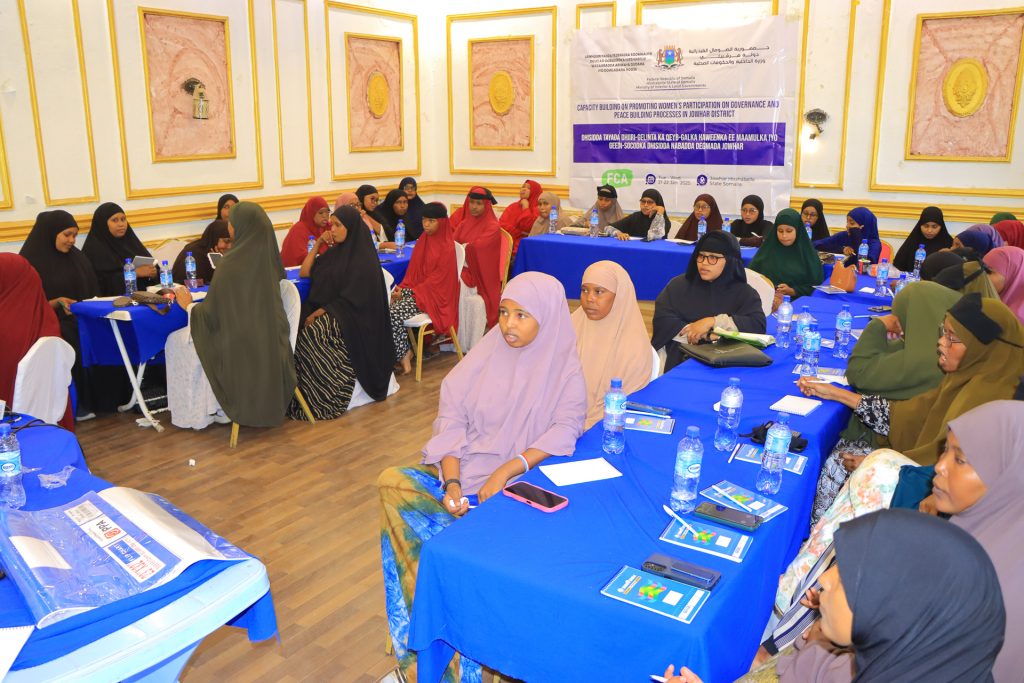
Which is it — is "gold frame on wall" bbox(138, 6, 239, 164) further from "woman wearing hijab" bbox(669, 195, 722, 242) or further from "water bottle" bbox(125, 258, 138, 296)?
"woman wearing hijab" bbox(669, 195, 722, 242)

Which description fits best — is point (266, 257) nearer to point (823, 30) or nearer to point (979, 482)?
point (979, 482)

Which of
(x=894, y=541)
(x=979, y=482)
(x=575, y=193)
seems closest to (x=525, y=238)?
(x=575, y=193)

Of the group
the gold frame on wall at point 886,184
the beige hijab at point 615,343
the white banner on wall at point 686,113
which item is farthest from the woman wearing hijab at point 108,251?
the gold frame on wall at point 886,184

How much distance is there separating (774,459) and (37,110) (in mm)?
6103

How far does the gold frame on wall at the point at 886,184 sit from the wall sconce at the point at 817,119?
1.55 feet

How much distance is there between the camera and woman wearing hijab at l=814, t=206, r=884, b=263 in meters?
7.25

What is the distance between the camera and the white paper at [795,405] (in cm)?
311

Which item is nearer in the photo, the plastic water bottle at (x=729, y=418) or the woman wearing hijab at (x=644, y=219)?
the plastic water bottle at (x=729, y=418)

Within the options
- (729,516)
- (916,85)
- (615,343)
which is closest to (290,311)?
(615,343)

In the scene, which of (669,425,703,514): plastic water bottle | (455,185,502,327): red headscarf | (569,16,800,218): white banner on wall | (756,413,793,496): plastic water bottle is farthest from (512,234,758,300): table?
(669,425,703,514): plastic water bottle

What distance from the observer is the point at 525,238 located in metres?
7.85

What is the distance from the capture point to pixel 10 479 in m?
2.25

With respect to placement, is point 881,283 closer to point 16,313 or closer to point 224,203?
point 16,313

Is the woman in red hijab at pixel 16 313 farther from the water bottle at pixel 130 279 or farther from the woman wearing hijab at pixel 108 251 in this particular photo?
the woman wearing hijab at pixel 108 251
